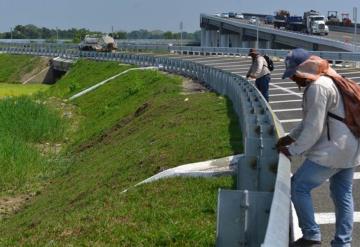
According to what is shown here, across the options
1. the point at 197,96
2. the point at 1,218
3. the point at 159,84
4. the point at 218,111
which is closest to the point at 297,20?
the point at 159,84

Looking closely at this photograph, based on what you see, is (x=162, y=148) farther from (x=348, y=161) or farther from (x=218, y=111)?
(x=348, y=161)

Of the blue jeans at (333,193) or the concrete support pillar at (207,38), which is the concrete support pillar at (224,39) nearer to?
the concrete support pillar at (207,38)

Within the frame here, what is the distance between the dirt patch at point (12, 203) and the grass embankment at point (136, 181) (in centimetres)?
39

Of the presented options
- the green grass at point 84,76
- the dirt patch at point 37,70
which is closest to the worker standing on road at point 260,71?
the green grass at point 84,76

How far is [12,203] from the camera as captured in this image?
54.2 feet

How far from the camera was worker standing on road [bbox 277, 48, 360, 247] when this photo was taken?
221 inches

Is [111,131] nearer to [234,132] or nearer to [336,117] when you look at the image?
[234,132]

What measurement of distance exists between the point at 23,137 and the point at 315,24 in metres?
53.4

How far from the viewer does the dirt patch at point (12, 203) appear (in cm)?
1558

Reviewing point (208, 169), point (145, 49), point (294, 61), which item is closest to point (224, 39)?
point (145, 49)

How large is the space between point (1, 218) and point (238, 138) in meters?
5.51

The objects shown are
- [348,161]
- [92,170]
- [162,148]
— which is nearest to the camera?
[348,161]

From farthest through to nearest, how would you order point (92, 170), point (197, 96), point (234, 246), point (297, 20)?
point (297, 20), point (197, 96), point (92, 170), point (234, 246)

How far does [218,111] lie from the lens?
60.2ft
